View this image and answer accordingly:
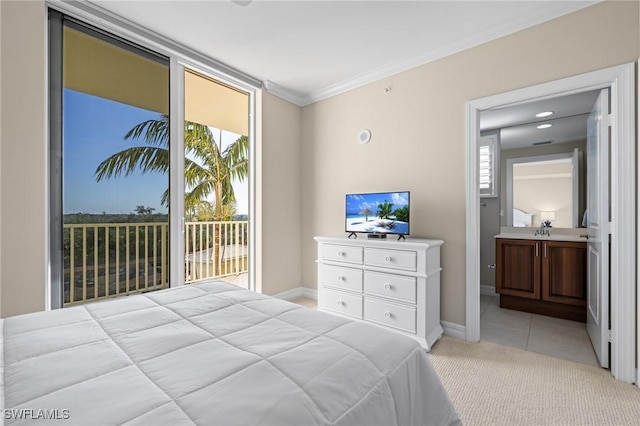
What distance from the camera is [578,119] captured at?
11.8ft

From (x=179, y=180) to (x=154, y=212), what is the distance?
0.39 metres

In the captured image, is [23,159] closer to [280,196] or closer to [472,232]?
[280,196]

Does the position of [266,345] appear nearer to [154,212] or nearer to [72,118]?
[154,212]

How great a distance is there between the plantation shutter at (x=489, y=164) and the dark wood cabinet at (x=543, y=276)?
2.69 ft

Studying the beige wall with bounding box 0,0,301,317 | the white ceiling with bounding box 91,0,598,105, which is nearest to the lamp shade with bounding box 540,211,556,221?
the white ceiling with bounding box 91,0,598,105

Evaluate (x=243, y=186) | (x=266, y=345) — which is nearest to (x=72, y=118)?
(x=243, y=186)

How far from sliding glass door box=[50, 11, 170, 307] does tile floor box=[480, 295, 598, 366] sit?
130 inches

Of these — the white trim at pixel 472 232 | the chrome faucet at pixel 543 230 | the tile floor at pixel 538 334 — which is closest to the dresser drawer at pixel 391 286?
the white trim at pixel 472 232

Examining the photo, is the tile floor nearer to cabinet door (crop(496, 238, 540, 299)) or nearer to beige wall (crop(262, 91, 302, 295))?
cabinet door (crop(496, 238, 540, 299))

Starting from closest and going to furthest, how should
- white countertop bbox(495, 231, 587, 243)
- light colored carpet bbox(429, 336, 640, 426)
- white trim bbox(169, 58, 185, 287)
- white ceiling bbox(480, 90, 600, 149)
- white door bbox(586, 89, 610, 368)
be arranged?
1. light colored carpet bbox(429, 336, 640, 426)
2. white door bbox(586, 89, 610, 368)
3. white trim bbox(169, 58, 185, 287)
4. white ceiling bbox(480, 90, 600, 149)
5. white countertop bbox(495, 231, 587, 243)

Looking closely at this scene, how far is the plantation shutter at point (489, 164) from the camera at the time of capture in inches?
163

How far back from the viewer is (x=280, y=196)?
12.8 ft

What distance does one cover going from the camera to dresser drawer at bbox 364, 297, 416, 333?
2.59m

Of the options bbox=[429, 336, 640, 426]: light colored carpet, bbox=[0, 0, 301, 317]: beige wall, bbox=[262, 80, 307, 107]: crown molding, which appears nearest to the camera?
bbox=[429, 336, 640, 426]: light colored carpet
